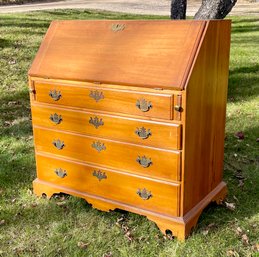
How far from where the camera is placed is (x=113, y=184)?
361 cm

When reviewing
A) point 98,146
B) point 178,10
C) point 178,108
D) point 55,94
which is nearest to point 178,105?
point 178,108

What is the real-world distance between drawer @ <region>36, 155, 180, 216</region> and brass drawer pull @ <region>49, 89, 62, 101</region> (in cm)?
56

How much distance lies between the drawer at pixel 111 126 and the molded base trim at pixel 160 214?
0.56m

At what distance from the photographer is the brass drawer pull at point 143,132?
10.7 ft

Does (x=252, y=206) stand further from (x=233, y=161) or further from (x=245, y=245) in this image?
(x=233, y=161)

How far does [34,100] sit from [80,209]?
3.34ft

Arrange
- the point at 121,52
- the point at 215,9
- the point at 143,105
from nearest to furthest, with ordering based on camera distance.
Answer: the point at 143,105, the point at 121,52, the point at 215,9

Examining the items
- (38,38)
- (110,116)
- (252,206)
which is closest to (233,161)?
(252,206)

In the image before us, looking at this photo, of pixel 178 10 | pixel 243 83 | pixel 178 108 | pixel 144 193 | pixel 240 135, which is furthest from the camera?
pixel 178 10

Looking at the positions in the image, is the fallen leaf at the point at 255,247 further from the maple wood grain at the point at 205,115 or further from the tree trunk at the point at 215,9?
the tree trunk at the point at 215,9

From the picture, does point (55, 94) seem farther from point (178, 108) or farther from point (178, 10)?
point (178, 10)

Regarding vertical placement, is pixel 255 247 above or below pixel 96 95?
below

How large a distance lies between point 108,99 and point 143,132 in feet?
1.22

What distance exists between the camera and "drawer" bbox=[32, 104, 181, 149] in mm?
3186
